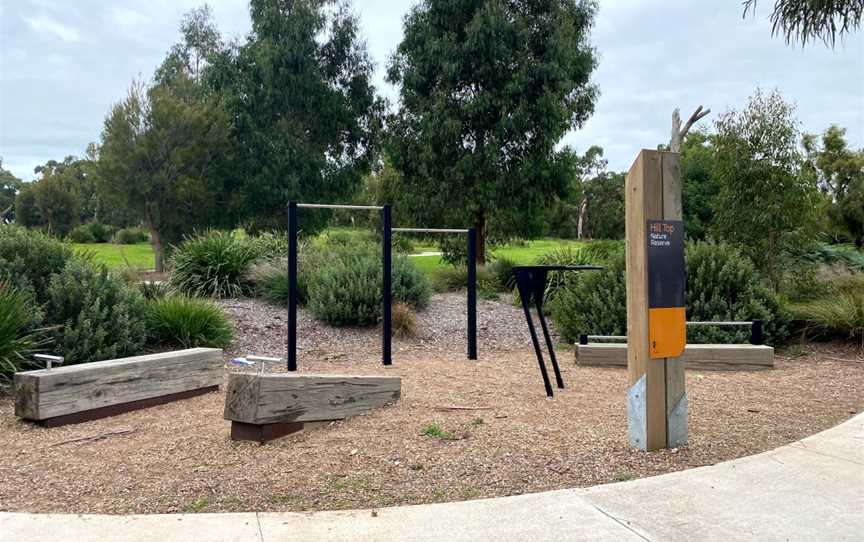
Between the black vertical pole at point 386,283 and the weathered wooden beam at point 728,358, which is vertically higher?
the black vertical pole at point 386,283

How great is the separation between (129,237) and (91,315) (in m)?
42.9

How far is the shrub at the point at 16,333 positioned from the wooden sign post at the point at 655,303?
5.84 m

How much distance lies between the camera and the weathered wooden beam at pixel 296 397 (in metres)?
5.22

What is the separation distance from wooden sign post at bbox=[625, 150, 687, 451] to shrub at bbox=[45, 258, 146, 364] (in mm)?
5748

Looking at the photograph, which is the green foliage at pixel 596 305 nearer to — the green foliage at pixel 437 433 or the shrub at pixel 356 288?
the shrub at pixel 356 288

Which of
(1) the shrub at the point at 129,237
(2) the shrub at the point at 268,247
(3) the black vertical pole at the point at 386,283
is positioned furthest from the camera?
(1) the shrub at the point at 129,237

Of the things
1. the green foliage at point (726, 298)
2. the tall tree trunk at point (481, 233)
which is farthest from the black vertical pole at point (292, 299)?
the tall tree trunk at point (481, 233)

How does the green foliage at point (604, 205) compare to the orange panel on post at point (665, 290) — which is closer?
the orange panel on post at point (665, 290)

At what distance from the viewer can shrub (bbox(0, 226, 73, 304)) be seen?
327 inches

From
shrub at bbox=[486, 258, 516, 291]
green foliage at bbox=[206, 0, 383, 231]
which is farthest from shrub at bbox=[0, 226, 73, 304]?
green foliage at bbox=[206, 0, 383, 231]

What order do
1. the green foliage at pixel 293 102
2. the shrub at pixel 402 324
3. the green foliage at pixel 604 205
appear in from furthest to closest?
1. the green foliage at pixel 604 205
2. the green foliage at pixel 293 102
3. the shrub at pixel 402 324

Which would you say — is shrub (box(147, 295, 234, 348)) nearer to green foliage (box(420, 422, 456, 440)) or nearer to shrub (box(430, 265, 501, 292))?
green foliage (box(420, 422, 456, 440))

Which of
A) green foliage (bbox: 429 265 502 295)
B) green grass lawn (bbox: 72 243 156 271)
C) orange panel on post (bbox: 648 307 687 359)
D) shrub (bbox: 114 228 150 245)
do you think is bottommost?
orange panel on post (bbox: 648 307 687 359)

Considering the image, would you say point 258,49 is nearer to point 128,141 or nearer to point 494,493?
point 128,141
